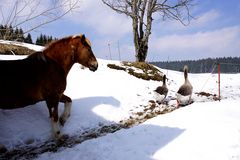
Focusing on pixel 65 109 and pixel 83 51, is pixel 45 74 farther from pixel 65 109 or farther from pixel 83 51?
pixel 65 109

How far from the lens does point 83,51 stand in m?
9.18

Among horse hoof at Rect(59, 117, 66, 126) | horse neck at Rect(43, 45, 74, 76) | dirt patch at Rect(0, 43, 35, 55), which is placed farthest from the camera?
dirt patch at Rect(0, 43, 35, 55)

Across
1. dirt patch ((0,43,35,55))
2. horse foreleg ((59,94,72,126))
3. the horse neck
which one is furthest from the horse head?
dirt patch ((0,43,35,55))

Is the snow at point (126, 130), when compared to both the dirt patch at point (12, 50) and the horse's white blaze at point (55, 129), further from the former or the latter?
the dirt patch at point (12, 50)

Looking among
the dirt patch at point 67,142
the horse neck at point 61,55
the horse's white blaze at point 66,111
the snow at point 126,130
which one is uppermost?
the horse neck at point 61,55

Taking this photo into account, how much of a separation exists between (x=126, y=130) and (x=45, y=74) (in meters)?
2.51

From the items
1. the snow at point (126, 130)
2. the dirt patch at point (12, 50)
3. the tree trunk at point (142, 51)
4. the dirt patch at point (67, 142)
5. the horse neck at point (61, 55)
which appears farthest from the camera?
the tree trunk at point (142, 51)

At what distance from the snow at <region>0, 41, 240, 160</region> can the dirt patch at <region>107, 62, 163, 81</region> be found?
8.02 feet

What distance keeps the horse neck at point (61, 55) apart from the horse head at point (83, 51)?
6.6 inches

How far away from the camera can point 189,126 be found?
9039 millimetres

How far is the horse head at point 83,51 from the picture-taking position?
9.09m

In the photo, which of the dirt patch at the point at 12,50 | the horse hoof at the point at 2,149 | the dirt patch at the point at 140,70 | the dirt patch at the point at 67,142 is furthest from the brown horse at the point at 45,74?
the dirt patch at the point at 140,70

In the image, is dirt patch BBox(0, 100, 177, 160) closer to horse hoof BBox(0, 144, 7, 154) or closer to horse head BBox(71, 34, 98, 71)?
horse hoof BBox(0, 144, 7, 154)

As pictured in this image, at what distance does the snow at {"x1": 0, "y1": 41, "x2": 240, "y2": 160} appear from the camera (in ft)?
24.7
